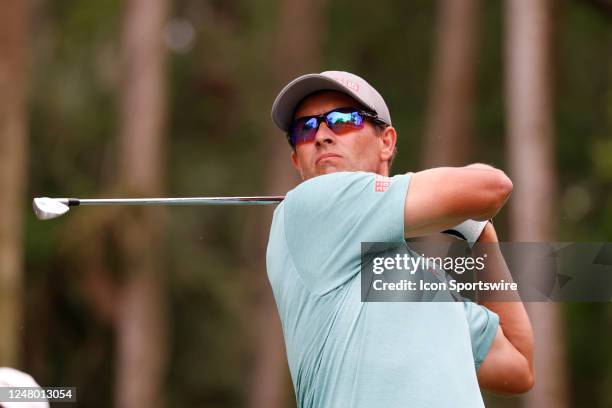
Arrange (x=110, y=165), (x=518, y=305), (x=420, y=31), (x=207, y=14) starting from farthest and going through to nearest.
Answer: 1. (x=207, y=14)
2. (x=420, y=31)
3. (x=110, y=165)
4. (x=518, y=305)

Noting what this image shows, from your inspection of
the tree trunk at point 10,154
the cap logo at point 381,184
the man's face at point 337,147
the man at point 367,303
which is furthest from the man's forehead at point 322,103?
the tree trunk at point 10,154

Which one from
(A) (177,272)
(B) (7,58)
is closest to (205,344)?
(A) (177,272)

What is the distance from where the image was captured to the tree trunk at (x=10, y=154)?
11500 millimetres

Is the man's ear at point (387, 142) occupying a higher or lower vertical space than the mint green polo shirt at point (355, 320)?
higher

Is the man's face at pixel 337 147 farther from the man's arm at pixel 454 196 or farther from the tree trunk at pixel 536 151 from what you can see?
the tree trunk at pixel 536 151

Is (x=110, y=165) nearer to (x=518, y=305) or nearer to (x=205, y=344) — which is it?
(x=205, y=344)

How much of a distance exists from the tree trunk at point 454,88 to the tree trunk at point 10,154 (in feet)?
25.3

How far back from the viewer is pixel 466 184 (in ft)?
10.0

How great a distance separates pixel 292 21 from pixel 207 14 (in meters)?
7.64

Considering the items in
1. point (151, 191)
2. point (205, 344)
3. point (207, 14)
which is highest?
point (207, 14)

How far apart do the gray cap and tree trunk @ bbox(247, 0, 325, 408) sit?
14645 mm

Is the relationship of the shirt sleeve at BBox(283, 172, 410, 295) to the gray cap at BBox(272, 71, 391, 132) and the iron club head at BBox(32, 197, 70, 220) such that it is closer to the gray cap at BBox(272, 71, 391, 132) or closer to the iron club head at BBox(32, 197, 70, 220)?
the gray cap at BBox(272, 71, 391, 132)

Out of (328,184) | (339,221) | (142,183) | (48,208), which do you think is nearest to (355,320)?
(339,221)

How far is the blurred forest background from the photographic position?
17062 millimetres
